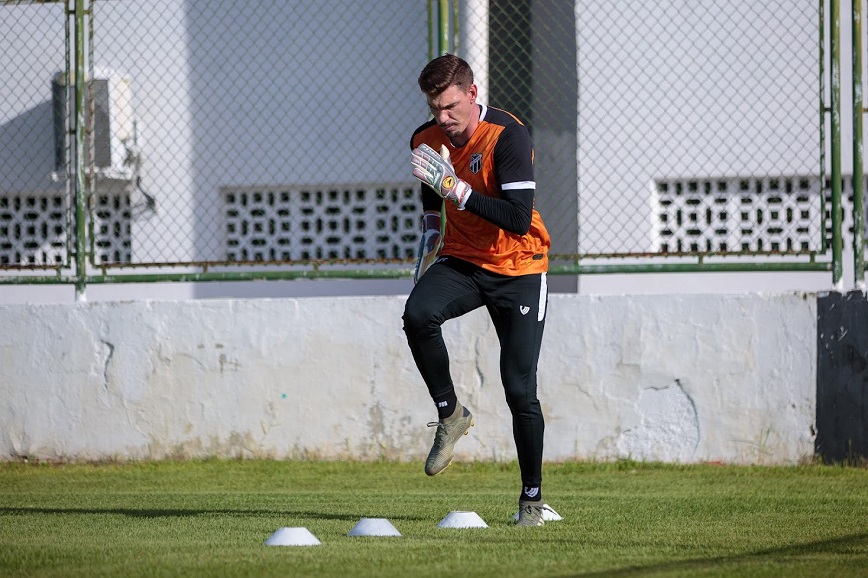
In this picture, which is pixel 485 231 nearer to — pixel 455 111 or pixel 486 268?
pixel 486 268

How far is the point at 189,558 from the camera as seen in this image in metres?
4.95

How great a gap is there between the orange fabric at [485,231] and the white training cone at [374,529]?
1.29 m

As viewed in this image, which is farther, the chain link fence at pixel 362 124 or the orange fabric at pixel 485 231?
the chain link fence at pixel 362 124

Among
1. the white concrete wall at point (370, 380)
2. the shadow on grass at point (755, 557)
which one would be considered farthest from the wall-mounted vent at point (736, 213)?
the shadow on grass at point (755, 557)

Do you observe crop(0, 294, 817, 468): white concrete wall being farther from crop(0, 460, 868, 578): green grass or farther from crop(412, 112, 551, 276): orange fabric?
crop(412, 112, 551, 276): orange fabric

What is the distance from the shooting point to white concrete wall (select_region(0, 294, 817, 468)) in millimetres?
9016

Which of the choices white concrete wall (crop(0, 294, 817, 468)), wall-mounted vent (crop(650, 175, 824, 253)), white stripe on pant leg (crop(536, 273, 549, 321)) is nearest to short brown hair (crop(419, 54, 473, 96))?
white stripe on pant leg (crop(536, 273, 549, 321))

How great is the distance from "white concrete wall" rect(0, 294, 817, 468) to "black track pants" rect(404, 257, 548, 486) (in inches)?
116

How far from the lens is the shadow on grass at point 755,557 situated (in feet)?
15.2

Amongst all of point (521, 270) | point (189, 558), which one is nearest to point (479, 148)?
point (521, 270)

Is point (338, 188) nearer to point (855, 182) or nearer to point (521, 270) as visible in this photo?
point (855, 182)

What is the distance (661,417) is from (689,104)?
3234 mm

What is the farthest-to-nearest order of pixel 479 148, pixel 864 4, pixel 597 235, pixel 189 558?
pixel 597 235, pixel 864 4, pixel 479 148, pixel 189 558

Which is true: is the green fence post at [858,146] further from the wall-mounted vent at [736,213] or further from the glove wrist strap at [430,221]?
the glove wrist strap at [430,221]
